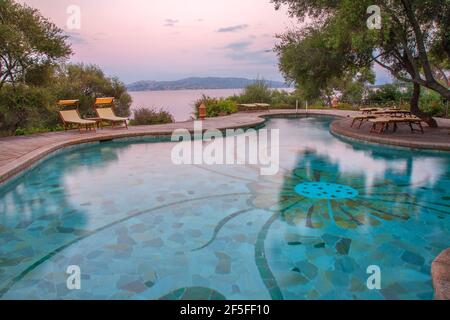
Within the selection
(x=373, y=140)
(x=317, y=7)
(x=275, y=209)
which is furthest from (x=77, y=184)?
(x=317, y=7)

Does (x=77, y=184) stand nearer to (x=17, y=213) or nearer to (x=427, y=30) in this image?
(x=17, y=213)

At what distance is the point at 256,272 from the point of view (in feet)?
13.2

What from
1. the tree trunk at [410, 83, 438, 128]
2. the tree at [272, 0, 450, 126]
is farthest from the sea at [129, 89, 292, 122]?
the tree trunk at [410, 83, 438, 128]

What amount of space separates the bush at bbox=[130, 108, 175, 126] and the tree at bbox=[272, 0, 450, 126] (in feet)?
24.8

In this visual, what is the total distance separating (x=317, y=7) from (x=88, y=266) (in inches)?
546

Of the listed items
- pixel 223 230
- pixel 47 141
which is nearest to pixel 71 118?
pixel 47 141

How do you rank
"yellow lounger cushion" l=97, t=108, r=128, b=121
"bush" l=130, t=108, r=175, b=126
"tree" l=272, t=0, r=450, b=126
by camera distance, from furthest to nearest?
"bush" l=130, t=108, r=175, b=126
"yellow lounger cushion" l=97, t=108, r=128, b=121
"tree" l=272, t=0, r=450, b=126

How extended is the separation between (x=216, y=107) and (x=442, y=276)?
18.8 meters

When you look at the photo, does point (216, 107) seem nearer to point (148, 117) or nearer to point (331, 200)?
point (148, 117)

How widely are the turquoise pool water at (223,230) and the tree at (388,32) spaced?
4325 mm

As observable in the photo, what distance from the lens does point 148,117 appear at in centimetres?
1764

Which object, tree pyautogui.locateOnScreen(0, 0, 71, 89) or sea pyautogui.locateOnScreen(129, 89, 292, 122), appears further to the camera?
sea pyautogui.locateOnScreen(129, 89, 292, 122)

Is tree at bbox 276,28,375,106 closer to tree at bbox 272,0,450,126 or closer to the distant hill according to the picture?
tree at bbox 272,0,450,126

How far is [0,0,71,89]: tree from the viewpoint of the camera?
41.2 ft
